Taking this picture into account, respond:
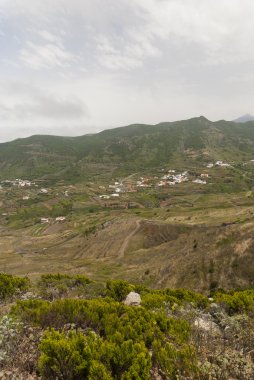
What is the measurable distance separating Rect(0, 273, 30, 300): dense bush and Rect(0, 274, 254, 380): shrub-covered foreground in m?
12.2

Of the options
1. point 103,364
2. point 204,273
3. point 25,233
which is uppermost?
point 103,364

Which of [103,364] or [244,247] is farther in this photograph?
[244,247]

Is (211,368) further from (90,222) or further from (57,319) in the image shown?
(90,222)

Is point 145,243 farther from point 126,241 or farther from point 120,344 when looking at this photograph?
point 120,344

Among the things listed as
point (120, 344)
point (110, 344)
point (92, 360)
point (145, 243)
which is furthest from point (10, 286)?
point (145, 243)

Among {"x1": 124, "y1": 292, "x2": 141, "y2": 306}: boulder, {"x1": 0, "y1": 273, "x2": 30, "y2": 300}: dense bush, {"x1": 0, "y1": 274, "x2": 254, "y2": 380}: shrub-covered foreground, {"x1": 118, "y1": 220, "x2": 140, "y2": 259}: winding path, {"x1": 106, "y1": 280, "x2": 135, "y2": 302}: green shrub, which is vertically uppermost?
{"x1": 0, "y1": 274, "x2": 254, "y2": 380}: shrub-covered foreground

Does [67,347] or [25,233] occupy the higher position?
[67,347]

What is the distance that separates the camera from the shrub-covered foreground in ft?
33.2

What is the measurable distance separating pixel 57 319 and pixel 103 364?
510 centimetres

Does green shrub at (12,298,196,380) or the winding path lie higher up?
green shrub at (12,298,196,380)

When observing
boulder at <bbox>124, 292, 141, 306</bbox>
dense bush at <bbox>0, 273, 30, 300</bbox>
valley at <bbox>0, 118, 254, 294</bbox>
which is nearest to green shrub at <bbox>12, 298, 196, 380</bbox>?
boulder at <bbox>124, 292, 141, 306</bbox>

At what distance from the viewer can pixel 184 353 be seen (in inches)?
420

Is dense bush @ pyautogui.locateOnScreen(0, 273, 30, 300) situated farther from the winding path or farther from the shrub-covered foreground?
the winding path

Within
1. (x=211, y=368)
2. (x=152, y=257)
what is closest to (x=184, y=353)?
(x=211, y=368)
